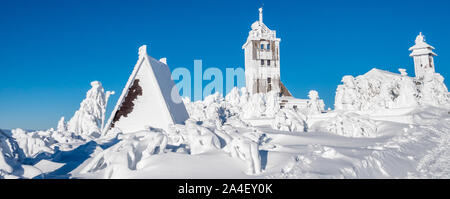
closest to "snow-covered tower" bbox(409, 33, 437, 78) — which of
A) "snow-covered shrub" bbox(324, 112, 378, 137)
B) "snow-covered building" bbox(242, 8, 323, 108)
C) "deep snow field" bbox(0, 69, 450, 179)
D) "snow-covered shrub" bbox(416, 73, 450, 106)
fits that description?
"snow-covered shrub" bbox(416, 73, 450, 106)

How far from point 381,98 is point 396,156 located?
1802 cm

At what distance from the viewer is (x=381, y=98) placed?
25.8m

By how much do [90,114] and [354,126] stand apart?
20.6 m

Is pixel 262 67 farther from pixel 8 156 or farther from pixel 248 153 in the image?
pixel 8 156

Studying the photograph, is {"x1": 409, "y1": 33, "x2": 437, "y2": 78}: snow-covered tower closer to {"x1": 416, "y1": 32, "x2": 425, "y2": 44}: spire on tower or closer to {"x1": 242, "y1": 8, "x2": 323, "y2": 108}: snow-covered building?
{"x1": 416, "y1": 32, "x2": 425, "y2": 44}: spire on tower

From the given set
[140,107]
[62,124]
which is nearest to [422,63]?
[140,107]

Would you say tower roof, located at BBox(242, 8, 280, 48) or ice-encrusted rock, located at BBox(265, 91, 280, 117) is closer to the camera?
ice-encrusted rock, located at BBox(265, 91, 280, 117)

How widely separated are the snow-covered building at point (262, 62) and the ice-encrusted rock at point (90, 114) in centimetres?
2266

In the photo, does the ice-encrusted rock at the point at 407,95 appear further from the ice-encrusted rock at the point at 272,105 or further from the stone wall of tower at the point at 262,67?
the stone wall of tower at the point at 262,67

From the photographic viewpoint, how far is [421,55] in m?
35.8

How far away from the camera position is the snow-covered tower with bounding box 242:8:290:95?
4212 cm

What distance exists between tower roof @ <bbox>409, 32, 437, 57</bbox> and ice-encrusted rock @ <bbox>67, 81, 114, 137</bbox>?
37.6m

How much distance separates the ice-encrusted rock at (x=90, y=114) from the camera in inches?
939
